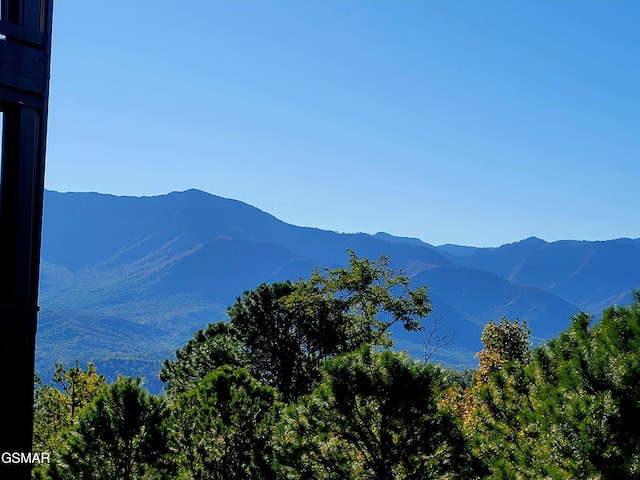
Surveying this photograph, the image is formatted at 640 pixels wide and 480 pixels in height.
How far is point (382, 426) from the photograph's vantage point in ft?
35.4

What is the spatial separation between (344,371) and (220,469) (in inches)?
178

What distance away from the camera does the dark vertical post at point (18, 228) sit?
4.44 meters

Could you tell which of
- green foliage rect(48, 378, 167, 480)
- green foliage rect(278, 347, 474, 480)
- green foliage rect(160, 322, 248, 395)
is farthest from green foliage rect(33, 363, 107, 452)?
green foliage rect(278, 347, 474, 480)

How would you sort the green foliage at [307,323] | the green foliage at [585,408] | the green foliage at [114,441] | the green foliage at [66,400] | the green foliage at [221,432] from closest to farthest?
the green foliage at [585,408] → the green foliage at [114,441] → the green foliage at [221,432] → the green foliage at [66,400] → the green foliage at [307,323]

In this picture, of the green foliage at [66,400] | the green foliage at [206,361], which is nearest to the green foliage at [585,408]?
the green foliage at [66,400]

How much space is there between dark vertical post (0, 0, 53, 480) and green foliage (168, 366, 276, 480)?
923 cm

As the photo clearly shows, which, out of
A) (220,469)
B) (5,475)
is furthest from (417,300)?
(5,475)

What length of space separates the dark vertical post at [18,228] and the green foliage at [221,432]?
9.23 m

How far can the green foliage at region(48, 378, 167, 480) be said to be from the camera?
12.5m

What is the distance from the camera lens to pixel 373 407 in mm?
10820

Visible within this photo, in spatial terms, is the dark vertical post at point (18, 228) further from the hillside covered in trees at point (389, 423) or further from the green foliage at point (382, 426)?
the green foliage at point (382, 426)

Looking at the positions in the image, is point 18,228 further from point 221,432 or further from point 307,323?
point 307,323

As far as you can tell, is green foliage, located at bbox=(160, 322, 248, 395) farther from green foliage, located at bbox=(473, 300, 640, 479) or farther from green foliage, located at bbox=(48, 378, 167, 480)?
green foliage, located at bbox=(473, 300, 640, 479)

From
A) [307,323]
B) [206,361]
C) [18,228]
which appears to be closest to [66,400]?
[206,361]
